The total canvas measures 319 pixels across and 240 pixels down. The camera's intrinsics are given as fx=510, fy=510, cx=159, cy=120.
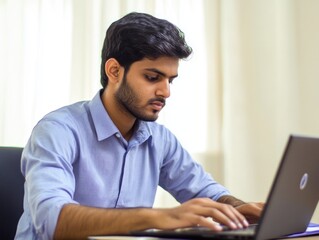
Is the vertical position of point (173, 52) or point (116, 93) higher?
point (173, 52)

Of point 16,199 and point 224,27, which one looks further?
point 224,27

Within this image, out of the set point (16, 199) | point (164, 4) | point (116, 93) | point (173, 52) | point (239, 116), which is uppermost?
point (164, 4)

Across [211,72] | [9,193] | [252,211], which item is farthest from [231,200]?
[211,72]

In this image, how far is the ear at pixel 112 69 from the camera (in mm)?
1547

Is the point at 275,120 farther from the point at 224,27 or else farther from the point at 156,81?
the point at 156,81

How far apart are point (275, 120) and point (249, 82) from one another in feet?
0.63

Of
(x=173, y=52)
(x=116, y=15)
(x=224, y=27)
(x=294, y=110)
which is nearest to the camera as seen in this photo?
(x=173, y=52)

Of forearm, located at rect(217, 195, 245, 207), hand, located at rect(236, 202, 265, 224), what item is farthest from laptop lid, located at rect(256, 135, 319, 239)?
forearm, located at rect(217, 195, 245, 207)

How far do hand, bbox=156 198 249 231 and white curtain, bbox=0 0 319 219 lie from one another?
1.12m

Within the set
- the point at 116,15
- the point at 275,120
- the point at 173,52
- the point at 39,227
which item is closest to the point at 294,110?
the point at 275,120

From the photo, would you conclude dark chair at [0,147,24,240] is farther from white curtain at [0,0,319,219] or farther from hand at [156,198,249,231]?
white curtain at [0,0,319,219]

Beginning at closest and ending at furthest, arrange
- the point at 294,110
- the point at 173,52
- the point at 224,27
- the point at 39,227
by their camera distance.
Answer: the point at 39,227 → the point at 173,52 → the point at 294,110 → the point at 224,27

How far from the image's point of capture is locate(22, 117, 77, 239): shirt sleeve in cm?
110

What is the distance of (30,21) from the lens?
8.11 ft
